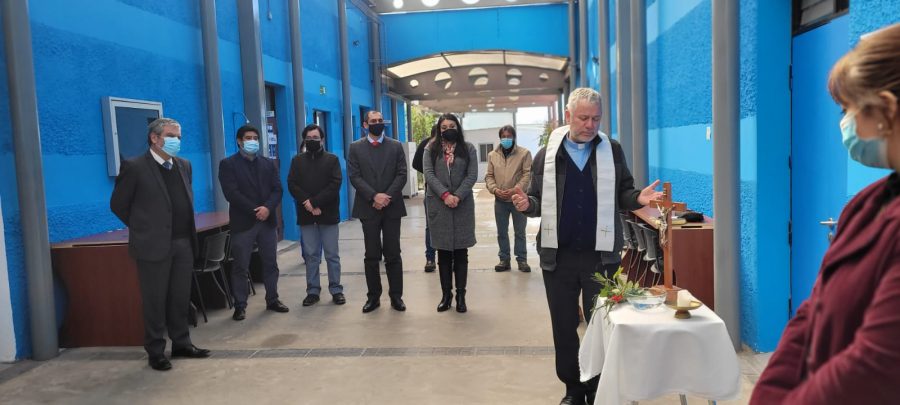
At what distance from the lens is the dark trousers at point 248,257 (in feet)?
18.4

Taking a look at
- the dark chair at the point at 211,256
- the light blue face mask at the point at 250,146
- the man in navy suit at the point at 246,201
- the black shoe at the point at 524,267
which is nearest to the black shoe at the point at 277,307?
the man in navy suit at the point at 246,201

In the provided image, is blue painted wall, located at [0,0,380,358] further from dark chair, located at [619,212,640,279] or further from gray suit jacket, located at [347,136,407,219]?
dark chair, located at [619,212,640,279]

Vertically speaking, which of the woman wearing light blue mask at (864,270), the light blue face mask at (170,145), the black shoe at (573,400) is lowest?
the black shoe at (573,400)

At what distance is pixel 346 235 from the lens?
10.6 m

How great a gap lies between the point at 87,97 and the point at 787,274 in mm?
5007

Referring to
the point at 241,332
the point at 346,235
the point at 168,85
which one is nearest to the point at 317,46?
the point at 346,235

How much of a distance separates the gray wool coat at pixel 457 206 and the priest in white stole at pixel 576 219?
2120 millimetres

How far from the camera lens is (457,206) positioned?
17.9 feet

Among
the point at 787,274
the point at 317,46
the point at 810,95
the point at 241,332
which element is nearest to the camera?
the point at 810,95

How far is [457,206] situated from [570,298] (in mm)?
2233

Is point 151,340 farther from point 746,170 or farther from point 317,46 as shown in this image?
point 317,46

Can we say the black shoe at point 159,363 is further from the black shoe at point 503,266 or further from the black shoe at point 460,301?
the black shoe at point 503,266

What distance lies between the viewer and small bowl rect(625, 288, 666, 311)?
2.75 metres

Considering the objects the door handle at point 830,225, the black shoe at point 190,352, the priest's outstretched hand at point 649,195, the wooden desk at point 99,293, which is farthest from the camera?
the wooden desk at point 99,293
